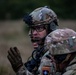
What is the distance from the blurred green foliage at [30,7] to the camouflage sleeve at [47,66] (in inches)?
1000

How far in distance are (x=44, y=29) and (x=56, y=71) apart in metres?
1.67

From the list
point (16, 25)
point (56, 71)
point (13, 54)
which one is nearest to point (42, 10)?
point (13, 54)

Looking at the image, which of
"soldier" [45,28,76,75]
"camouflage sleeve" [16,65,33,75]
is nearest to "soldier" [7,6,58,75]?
"camouflage sleeve" [16,65,33,75]

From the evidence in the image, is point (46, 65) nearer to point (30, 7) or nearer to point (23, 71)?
point (23, 71)

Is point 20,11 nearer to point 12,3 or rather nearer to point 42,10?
point 12,3

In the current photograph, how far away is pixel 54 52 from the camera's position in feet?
25.2

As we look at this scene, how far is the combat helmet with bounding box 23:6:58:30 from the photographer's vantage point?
30.7 ft

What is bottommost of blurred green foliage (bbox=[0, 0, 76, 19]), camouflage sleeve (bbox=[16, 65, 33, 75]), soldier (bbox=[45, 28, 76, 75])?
blurred green foliage (bbox=[0, 0, 76, 19])

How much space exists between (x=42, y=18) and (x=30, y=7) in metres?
27.1

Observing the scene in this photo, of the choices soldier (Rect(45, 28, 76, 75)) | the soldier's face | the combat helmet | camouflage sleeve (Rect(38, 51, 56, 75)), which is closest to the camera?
soldier (Rect(45, 28, 76, 75))

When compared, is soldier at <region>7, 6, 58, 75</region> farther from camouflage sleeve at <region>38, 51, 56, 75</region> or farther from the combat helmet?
camouflage sleeve at <region>38, 51, 56, 75</region>

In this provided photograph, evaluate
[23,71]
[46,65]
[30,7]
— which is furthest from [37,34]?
[30,7]

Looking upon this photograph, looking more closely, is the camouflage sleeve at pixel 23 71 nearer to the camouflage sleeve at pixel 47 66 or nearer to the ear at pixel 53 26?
the camouflage sleeve at pixel 47 66

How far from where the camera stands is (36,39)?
9242mm
